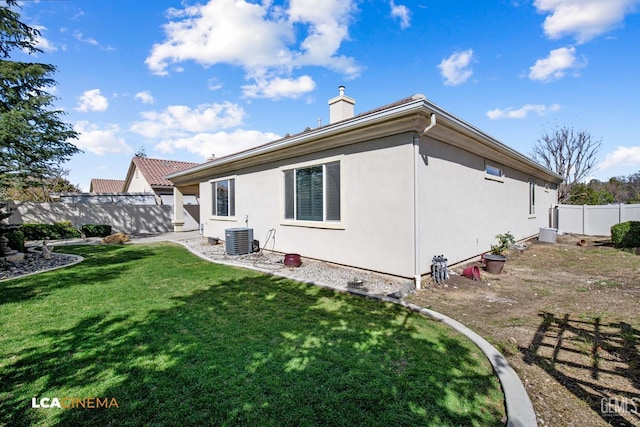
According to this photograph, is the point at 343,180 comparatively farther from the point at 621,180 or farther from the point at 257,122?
the point at 621,180

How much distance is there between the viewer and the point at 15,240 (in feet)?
28.9

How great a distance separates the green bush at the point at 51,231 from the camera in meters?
13.7

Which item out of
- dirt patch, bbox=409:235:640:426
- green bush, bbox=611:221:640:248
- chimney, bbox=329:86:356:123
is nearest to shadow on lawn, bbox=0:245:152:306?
dirt patch, bbox=409:235:640:426

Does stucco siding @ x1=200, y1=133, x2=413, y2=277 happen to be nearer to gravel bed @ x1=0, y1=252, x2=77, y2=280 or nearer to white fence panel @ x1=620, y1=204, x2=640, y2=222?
gravel bed @ x1=0, y1=252, x2=77, y2=280

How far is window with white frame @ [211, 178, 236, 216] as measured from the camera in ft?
36.9

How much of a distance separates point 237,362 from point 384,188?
14.1 feet

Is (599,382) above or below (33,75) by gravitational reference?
below

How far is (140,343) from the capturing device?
329cm

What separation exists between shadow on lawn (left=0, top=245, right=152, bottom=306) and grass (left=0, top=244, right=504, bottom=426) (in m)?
0.20

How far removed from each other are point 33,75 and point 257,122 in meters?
10.1

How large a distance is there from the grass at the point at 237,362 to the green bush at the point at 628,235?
458 inches

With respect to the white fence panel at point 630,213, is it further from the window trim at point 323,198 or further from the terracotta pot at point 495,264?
the window trim at point 323,198

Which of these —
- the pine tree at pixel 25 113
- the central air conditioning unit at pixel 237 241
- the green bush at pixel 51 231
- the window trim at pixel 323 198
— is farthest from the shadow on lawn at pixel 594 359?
the green bush at pixel 51 231

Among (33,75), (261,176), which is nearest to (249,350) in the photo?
(261,176)
